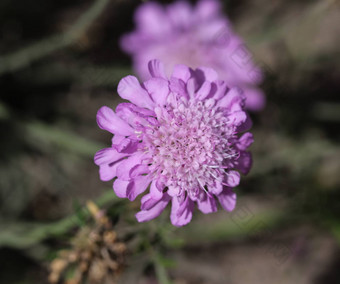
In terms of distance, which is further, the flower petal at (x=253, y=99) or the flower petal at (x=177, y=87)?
the flower petal at (x=253, y=99)

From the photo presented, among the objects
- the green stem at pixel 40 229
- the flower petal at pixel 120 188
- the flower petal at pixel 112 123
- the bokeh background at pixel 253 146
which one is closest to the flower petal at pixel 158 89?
the flower petal at pixel 112 123

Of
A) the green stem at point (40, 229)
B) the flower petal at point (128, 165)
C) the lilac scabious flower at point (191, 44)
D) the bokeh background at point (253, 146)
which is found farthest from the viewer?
the bokeh background at point (253, 146)

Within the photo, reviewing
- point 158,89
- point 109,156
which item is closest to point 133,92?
point 158,89

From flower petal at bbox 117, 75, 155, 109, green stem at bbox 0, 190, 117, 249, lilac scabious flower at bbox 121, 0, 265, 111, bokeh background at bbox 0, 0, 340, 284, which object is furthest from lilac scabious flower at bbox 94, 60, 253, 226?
bokeh background at bbox 0, 0, 340, 284

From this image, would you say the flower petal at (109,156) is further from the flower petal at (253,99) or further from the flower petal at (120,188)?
the flower petal at (253,99)

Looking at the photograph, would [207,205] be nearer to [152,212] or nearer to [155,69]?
[152,212]

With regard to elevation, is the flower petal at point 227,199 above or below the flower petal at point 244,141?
below

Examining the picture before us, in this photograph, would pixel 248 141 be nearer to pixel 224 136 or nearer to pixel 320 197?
pixel 224 136
